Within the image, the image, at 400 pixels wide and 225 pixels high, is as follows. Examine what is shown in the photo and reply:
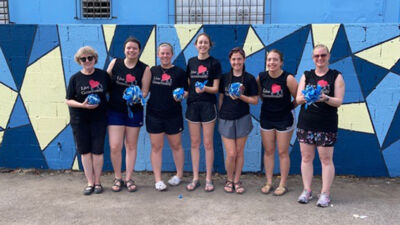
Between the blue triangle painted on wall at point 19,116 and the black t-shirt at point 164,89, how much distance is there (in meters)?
2.08

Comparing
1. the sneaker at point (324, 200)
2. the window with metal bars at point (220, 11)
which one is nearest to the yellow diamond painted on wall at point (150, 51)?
the sneaker at point (324, 200)

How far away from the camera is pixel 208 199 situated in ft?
12.3

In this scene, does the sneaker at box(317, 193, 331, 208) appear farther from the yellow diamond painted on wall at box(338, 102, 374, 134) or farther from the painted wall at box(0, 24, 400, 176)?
the yellow diamond painted on wall at box(338, 102, 374, 134)

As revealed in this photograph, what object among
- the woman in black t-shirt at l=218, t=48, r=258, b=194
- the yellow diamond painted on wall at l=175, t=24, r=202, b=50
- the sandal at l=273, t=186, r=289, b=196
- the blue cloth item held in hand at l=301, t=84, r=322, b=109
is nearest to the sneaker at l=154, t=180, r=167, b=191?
the woman in black t-shirt at l=218, t=48, r=258, b=194

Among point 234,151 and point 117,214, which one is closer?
point 117,214

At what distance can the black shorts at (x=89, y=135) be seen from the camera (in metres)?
3.70

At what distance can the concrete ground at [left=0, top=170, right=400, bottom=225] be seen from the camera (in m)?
3.25

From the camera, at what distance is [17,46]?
15.0 ft

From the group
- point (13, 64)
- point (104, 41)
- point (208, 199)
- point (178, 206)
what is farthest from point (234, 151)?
point (13, 64)

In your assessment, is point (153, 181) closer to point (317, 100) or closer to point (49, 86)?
point (49, 86)

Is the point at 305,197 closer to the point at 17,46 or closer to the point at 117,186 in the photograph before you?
the point at 117,186

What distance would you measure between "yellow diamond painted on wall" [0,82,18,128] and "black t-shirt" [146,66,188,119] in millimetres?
2224

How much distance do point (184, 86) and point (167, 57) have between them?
399 millimetres

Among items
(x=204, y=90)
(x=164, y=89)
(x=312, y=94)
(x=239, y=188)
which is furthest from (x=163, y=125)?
(x=312, y=94)
